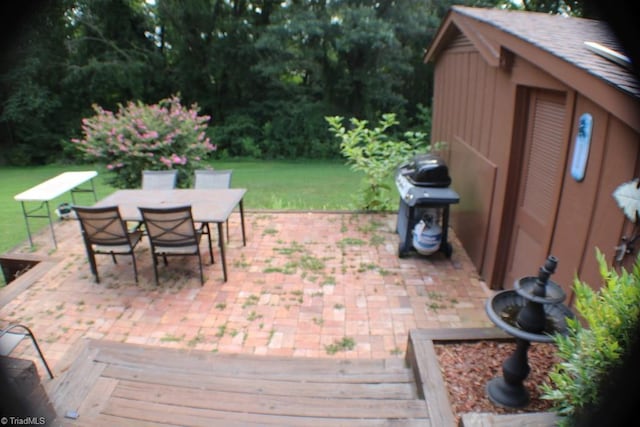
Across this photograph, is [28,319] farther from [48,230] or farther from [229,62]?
[229,62]

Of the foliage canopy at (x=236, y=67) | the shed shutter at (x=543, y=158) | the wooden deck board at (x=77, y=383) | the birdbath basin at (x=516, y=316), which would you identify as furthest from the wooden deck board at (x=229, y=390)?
the foliage canopy at (x=236, y=67)

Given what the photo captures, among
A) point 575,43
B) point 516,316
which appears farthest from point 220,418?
point 575,43

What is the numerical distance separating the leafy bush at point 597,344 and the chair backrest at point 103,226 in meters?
4.06

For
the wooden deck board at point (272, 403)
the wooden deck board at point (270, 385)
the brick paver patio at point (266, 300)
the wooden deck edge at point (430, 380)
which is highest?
the wooden deck edge at point (430, 380)

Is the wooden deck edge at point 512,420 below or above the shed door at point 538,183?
below

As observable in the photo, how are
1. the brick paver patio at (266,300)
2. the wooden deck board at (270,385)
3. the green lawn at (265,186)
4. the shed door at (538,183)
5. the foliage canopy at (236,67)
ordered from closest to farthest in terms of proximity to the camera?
the wooden deck board at (270,385) < the shed door at (538,183) < the brick paver patio at (266,300) < the green lawn at (265,186) < the foliage canopy at (236,67)

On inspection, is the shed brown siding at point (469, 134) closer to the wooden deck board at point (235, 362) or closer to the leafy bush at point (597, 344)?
the wooden deck board at point (235, 362)

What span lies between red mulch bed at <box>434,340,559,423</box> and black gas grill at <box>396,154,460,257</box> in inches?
82.0

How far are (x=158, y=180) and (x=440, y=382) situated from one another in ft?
15.6

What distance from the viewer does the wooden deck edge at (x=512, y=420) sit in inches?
71.3

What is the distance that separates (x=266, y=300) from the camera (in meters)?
4.15

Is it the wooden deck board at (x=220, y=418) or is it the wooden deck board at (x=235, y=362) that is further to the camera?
the wooden deck board at (x=235, y=362)

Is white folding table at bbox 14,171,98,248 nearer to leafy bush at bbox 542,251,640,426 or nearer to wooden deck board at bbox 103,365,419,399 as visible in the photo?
wooden deck board at bbox 103,365,419,399

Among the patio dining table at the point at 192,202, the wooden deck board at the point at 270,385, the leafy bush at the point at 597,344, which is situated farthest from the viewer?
the patio dining table at the point at 192,202
